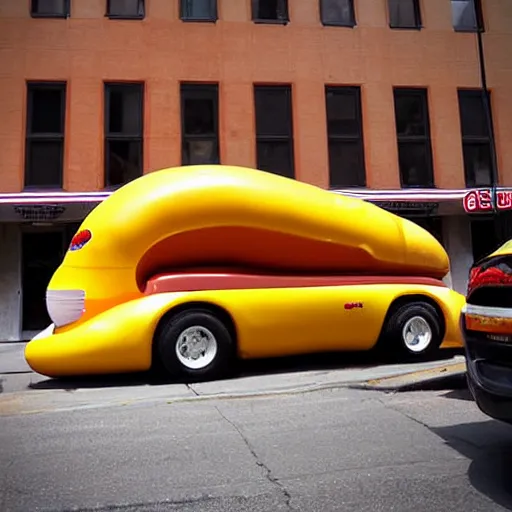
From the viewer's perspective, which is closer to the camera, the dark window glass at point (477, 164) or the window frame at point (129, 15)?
the window frame at point (129, 15)

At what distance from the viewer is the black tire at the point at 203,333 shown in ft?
24.5

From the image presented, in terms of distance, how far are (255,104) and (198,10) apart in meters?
2.62

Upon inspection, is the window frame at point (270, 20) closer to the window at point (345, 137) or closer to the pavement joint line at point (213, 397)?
the window at point (345, 137)

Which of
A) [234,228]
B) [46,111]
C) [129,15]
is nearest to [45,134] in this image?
[46,111]

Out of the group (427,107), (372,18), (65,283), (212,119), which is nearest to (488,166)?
(427,107)

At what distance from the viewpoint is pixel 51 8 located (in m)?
13.0

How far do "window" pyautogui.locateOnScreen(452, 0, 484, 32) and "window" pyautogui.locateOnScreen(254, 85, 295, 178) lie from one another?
4809 mm

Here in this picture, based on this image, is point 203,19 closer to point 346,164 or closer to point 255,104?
point 255,104

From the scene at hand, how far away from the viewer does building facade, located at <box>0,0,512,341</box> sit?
12555 millimetres

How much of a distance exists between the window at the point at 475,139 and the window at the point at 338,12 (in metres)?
3.27

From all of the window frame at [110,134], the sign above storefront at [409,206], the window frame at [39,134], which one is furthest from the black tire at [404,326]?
the window frame at [39,134]

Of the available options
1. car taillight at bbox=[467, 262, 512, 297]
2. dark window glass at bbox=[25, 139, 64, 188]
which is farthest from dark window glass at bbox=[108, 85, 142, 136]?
car taillight at bbox=[467, 262, 512, 297]

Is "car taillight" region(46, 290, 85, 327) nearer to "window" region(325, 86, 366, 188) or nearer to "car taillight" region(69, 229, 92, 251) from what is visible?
"car taillight" region(69, 229, 92, 251)

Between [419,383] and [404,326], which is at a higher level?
[404,326]
